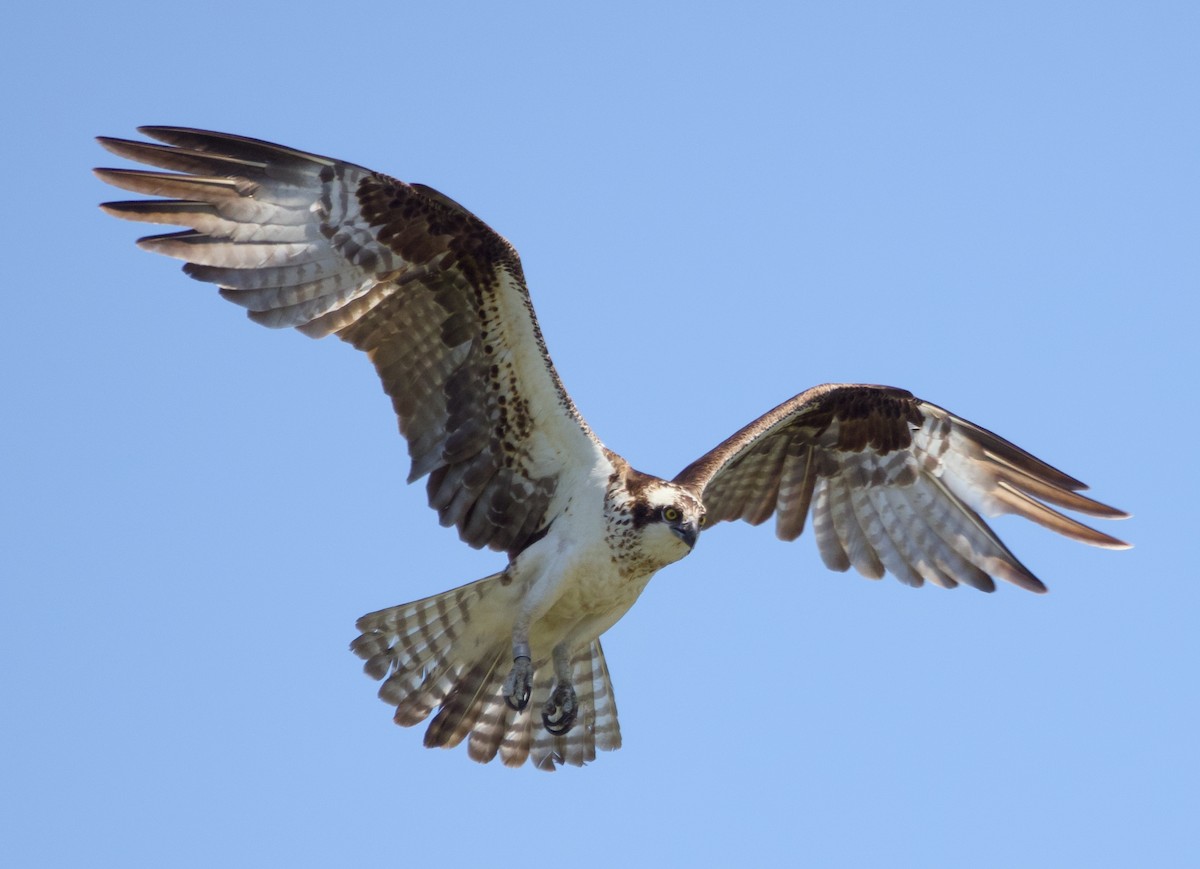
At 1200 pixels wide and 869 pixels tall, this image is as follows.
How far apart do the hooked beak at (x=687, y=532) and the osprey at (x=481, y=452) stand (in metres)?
0.02

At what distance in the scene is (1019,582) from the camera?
1163cm

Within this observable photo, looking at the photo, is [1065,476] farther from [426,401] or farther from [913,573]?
[426,401]

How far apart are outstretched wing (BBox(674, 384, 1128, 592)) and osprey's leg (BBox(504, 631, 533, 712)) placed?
7.52ft

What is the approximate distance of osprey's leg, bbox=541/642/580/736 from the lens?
412 inches

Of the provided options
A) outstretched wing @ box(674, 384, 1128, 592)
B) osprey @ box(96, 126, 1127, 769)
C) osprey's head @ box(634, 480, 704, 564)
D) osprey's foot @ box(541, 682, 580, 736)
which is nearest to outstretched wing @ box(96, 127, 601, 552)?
osprey @ box(96, 126, 1127, 769)

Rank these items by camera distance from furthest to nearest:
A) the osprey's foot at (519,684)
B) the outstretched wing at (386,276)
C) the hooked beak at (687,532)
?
1. the osprey's foot at (519,684)
2. the hooked beak at (687,532)
3. the outstretched wing at (386,276)

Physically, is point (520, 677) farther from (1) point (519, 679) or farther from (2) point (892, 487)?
(2) point (892, 487)

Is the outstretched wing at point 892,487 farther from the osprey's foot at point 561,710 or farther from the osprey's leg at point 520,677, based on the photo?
the osprey's leg at point 520,677

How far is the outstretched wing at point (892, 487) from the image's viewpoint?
1178 centimetres

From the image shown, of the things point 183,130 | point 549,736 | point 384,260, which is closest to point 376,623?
point 549,736

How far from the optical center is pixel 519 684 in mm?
10055

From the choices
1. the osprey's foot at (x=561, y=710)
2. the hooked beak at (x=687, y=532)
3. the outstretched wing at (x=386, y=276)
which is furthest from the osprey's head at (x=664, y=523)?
the osprey's foot at (x=561, y=710)

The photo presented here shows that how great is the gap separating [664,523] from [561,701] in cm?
154

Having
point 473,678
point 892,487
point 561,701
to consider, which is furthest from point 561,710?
point 892,487
